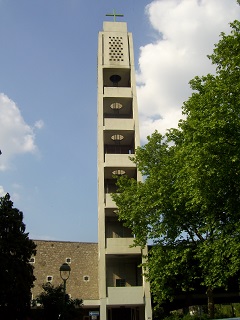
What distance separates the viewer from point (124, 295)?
3147 centimetres

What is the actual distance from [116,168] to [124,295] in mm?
11270

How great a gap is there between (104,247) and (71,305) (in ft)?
34.8

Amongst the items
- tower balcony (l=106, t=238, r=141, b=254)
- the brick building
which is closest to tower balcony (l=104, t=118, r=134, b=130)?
tower balcony (l=106, t=238, r=141, b=254)

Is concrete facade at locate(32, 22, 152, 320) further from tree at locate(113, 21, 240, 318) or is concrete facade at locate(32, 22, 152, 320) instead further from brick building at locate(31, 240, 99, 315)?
tree at locate(113, 21, 240, 318)

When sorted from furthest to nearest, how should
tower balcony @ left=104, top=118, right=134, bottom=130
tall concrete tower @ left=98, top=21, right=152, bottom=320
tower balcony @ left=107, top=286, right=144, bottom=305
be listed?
tower balcony @ left=104, top=118, right=134, bottom=130
tall concrete tower @ left=98, top=21, right=152, bottom=320
tower balcony @ left=107, top=286, right=144, bottom=305

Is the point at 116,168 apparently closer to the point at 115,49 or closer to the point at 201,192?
the point at 115,49

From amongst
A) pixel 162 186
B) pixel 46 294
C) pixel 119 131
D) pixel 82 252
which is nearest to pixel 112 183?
pixel 119 131

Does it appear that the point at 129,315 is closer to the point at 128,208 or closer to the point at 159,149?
the point at 128,208

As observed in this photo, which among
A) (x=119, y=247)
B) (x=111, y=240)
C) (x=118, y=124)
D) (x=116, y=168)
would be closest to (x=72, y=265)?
(x=111, y=240)

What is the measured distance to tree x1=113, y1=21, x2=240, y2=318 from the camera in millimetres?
19297

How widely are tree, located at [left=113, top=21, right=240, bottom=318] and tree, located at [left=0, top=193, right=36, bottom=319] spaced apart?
784cm

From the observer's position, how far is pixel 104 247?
32.8 meters

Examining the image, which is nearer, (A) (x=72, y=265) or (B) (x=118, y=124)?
(B) (x=118, y=124)

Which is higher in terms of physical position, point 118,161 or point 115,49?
point 115,49
